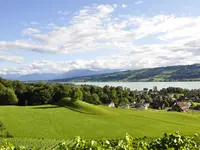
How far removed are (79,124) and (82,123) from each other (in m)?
1.58

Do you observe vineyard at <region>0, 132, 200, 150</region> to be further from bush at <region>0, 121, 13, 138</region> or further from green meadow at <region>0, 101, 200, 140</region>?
bush at <region>0, 121, 13, 138</region>

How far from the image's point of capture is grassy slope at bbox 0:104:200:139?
68375 mm

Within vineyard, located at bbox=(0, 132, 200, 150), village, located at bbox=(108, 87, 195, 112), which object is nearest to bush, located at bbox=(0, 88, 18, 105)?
village, located at bbox=(108, 87, 195, 112)

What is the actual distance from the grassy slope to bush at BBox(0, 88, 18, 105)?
70.5 ft

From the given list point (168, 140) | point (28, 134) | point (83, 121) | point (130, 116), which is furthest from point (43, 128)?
point (168, 140)

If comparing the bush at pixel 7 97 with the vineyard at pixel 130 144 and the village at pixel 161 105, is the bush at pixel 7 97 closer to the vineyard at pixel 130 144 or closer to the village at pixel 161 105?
the village at pixel 161 105

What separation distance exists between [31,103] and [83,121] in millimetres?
46770

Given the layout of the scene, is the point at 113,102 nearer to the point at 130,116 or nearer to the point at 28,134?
the point at 130,116

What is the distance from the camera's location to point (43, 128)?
234 feet

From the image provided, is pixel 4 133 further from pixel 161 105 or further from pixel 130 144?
pixel 161 105

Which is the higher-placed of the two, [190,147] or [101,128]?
[190,147]

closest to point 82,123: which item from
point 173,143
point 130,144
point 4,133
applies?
point 4,133

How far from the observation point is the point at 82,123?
79.9 m

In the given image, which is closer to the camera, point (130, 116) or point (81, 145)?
point (81, 145)
